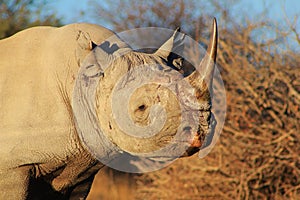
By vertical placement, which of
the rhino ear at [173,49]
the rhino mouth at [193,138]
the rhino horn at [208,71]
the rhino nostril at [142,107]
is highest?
the rhino ear at [173,49]

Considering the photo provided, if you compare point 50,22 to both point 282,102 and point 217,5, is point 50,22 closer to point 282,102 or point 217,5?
point 217,5

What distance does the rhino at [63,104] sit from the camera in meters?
4.66

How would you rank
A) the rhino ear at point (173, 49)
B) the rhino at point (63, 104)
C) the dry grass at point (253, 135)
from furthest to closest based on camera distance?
the dry grass at point (253, 135), the rhino ear at point (173, 49), the rhino at point (63, 104)

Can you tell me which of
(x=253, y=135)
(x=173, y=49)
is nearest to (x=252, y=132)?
(x=253, y=135)

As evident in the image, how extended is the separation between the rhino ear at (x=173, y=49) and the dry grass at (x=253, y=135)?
502 centimetres

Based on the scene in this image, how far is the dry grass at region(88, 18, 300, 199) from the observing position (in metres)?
10.1

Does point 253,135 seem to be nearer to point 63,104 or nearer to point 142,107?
point 63,104

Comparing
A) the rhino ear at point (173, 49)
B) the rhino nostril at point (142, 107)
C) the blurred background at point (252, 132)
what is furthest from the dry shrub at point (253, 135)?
the rhino nostril at point (142, 107)

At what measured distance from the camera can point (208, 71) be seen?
429 cm

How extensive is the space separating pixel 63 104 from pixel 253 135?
5545 mm

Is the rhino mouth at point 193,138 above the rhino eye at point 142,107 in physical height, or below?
below

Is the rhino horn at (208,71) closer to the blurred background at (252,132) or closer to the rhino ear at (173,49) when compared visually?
the rhino ear at (173,49)

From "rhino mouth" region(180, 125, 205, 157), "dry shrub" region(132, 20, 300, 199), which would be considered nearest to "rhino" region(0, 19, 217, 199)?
"rhino mouth" region(180, 125, 205, 157)

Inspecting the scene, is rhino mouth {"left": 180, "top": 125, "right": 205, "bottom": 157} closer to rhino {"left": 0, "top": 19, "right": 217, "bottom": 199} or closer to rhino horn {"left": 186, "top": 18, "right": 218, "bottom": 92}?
rhino {"left": 0, "top": 19, "right": 217, "bottom": 199}
